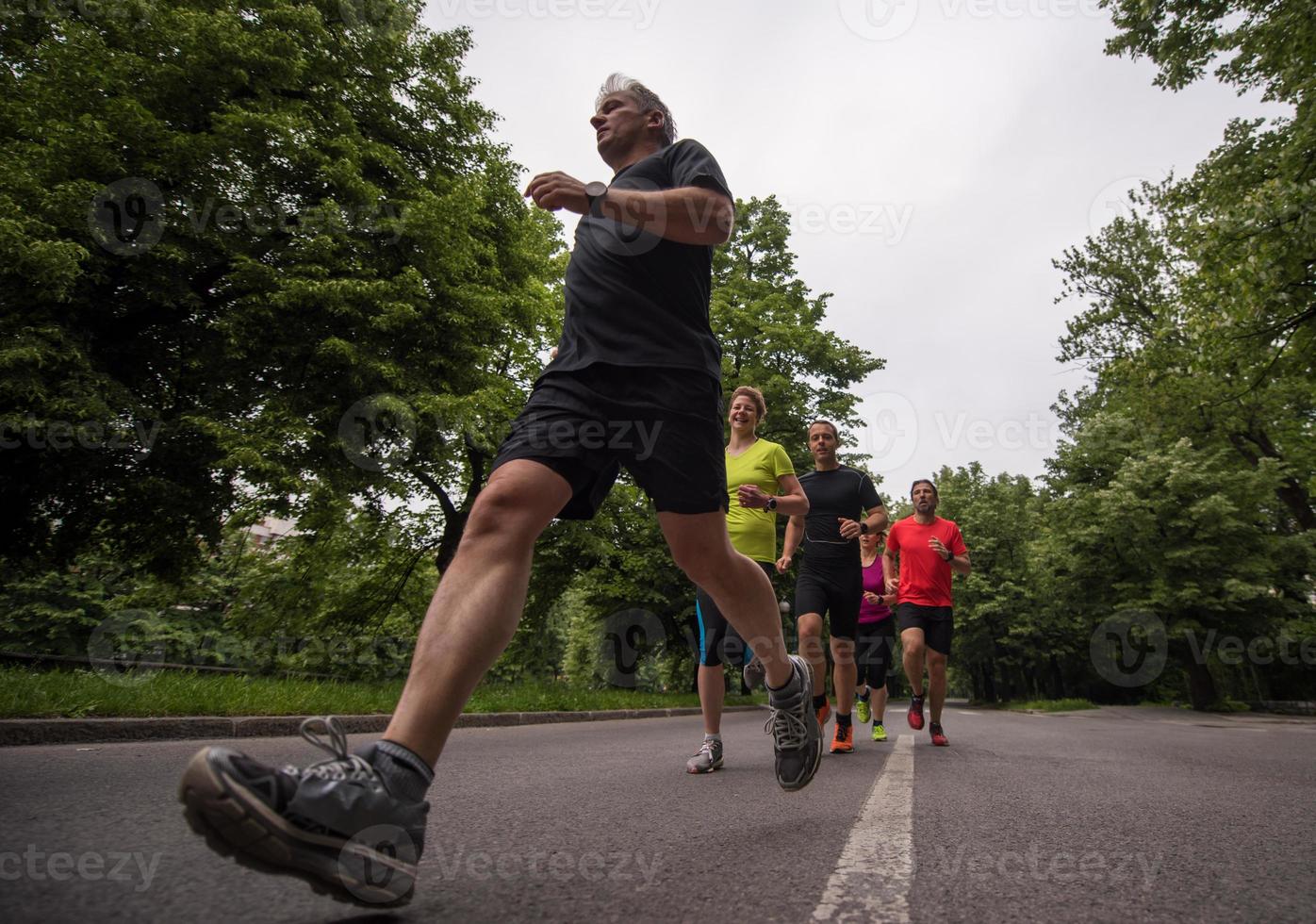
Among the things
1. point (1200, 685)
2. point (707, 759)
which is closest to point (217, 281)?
point (707, 759)

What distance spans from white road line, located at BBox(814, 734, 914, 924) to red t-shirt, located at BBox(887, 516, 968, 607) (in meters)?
3.43

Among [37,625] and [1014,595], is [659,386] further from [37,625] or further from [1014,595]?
[1014,595]

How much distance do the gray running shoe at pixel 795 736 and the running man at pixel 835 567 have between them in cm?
260

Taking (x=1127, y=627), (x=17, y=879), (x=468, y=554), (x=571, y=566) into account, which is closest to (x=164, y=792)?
(x=17, y=879)

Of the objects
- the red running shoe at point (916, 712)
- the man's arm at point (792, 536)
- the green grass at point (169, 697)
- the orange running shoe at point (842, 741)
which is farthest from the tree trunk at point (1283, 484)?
the green grass at point (169, 697)

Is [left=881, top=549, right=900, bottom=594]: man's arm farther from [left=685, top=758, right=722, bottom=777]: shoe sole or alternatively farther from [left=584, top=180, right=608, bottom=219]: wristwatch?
[left=584, top=180, right=608, bottom=219]: wristwatch

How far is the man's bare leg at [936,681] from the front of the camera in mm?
Result: 6352

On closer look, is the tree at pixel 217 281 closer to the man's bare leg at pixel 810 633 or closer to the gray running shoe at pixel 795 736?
the man's bare leg at pixel 810 633

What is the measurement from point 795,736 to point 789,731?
0.09 ft

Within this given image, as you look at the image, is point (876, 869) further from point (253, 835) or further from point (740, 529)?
point (740, 529)

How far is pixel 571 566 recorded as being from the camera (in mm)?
19156

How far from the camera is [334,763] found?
57.3 inches

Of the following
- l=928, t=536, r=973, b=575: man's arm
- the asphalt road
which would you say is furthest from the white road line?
l=928, t=536, r=973, b=575: man's arm

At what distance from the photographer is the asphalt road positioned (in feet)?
5.28
